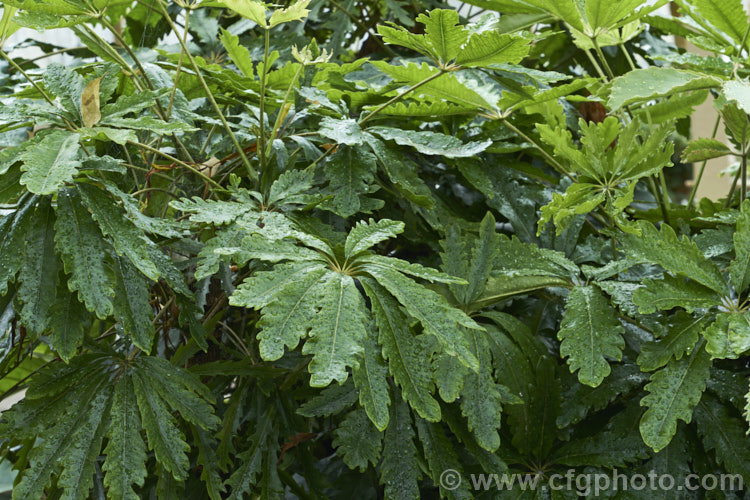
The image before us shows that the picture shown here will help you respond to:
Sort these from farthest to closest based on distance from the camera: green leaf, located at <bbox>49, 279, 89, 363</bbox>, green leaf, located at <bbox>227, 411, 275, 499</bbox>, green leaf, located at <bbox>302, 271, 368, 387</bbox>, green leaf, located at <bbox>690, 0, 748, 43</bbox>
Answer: green leaf, located at <bbox>690, 0, 748, 43</bbox>
green leaf, located at <bbox>227, 411, 275, 499</bbox>
green leaf, located at <bbox>49, 279, 89, 363</bbox>
green leaf, located at <bbox>302, 271, 368, 387</bbox>

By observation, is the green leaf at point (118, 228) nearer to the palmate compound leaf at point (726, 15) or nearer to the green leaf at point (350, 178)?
the green leaf at point (350, 178)

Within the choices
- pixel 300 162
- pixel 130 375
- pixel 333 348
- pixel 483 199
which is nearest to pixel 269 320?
pixel 333 348

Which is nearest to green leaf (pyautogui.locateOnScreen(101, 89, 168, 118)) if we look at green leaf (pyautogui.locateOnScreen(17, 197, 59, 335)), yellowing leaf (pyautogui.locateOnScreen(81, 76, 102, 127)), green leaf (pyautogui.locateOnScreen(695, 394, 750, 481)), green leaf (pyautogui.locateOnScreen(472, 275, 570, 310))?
yellowing leaf (pyautogui.locateOnScreen(81, 76, 102, 127))

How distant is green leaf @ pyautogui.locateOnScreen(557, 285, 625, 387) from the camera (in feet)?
2.13

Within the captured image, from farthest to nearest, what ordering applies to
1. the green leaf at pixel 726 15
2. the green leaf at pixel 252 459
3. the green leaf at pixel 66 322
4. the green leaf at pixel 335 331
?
the green leaf at pixel 726 15 → the green leaf at pixel 252 459 → the green leaf at pixel 66 322 → the green leaf at pixel 335 331

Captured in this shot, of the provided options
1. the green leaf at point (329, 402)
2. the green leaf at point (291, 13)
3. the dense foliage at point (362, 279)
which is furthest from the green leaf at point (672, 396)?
the green leaf at point (291, 13)

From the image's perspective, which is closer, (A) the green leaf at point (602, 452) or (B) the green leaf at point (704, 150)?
(A) the green leaf at point (602, 452)

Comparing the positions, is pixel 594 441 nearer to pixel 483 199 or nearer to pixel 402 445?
pixel 402 445

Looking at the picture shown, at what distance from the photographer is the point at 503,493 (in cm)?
75

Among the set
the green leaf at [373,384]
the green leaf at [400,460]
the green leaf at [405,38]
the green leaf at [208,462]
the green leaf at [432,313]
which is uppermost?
the green leaf at [405,38]

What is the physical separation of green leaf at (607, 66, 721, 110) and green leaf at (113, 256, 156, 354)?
1.74 ft

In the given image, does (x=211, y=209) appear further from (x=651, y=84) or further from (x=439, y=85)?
(x=651, y=84)

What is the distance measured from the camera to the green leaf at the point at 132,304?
0.63 m

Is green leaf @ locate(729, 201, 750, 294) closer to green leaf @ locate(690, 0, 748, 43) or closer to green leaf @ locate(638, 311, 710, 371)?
green leaf @ locate(638, 311, 710, 371)
